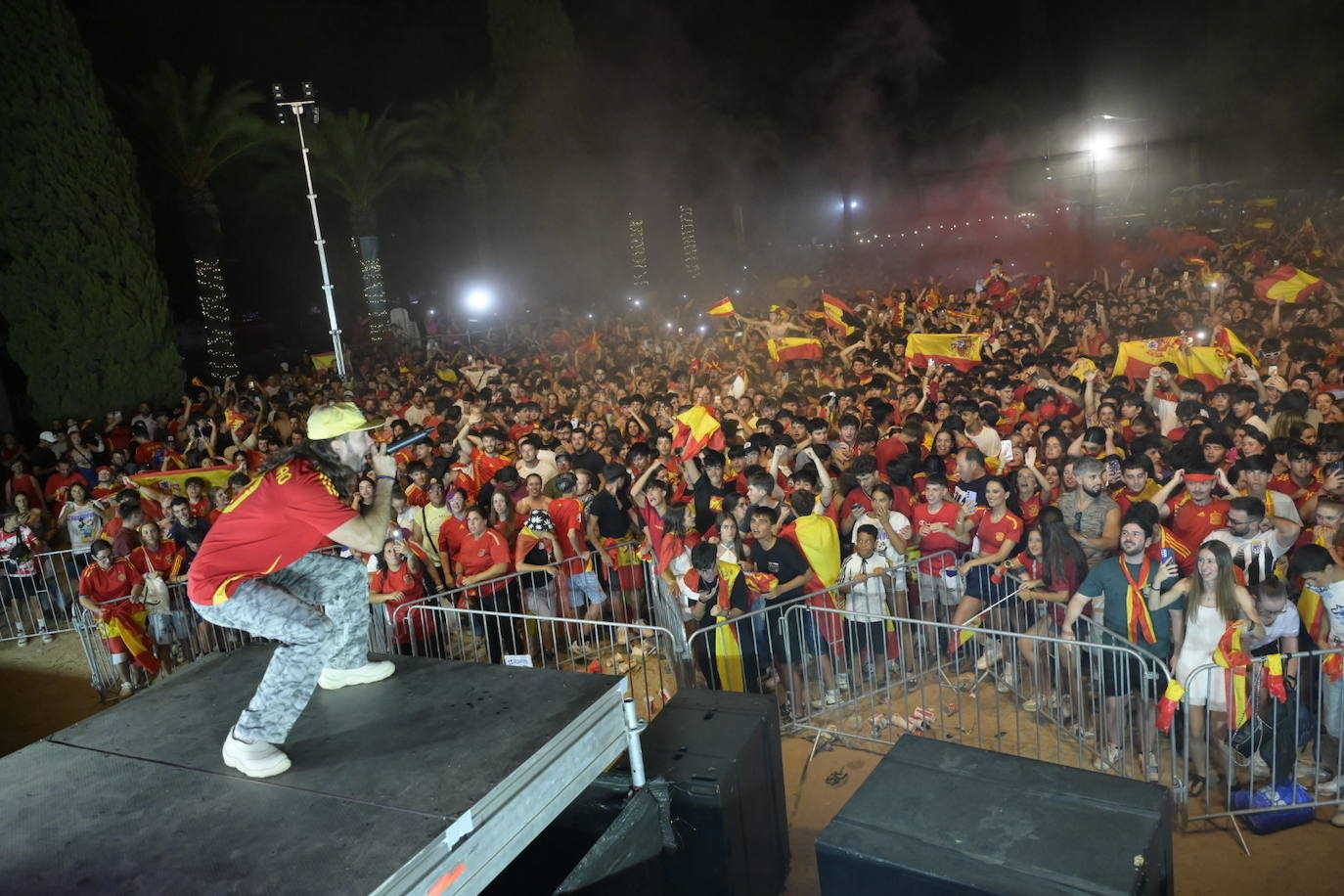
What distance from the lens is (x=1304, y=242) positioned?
20203mm

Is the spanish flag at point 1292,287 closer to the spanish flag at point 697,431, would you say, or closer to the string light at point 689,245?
the spanish flag at point 697,431

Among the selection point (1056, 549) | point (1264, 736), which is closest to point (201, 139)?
point (1056, 549)

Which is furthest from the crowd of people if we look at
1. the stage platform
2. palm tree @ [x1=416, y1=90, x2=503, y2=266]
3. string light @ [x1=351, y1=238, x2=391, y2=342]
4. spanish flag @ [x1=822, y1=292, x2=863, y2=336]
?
palm tree @ [x1=416, y1=90, x2=503, y2=266]

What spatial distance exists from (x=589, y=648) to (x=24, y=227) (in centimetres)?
1516

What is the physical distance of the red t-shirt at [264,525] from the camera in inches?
150

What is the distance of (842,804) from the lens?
5816 millimetres

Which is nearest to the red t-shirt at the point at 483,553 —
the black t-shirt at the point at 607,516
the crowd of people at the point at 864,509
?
the crowd of people at the point at 864,509

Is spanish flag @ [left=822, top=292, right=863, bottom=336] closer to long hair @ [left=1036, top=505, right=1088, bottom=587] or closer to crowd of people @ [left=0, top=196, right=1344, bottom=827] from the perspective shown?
crowd of people @ [left=0, top=196, right=1344, bottom=827]

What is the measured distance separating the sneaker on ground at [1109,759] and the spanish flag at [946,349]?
24.9ft

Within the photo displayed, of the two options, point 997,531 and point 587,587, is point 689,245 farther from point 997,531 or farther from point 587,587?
point 997,531

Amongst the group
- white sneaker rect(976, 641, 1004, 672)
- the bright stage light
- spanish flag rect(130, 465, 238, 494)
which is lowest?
white sneaker rect(976, 641, 1004, 672)

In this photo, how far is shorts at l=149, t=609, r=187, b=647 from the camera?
855 centimetres

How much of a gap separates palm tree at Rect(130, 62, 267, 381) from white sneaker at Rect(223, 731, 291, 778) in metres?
21.7

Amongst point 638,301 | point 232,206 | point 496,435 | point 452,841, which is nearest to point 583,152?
point 638,301
